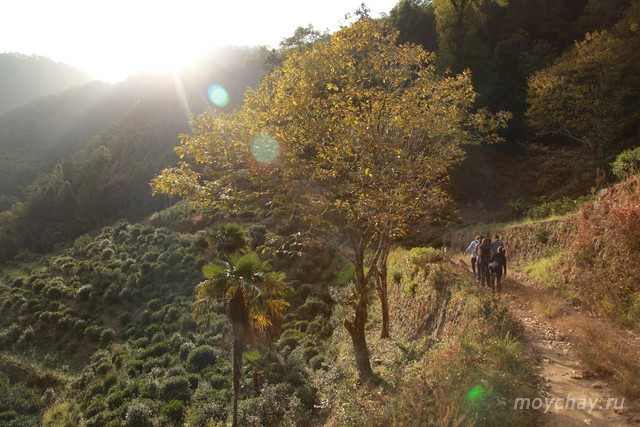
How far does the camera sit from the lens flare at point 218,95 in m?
99.8

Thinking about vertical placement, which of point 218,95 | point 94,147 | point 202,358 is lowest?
point 202,358

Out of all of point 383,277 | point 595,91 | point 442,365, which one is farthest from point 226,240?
point 595,91

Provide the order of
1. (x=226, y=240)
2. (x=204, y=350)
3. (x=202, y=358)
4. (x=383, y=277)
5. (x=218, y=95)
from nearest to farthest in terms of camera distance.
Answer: (x=383, y=277) → (x=226, y=240) → (x=202, y=358) → (x=204, y=350) → (x=218, y=95)

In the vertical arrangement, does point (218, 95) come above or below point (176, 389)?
above

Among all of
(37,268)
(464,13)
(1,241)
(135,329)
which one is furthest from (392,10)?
(1,241)

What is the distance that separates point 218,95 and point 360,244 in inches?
4029

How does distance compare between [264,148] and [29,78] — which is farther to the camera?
[29,78]

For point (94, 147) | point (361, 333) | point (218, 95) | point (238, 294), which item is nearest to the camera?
point (361, 333)

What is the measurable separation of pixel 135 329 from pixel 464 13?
39.6 meters

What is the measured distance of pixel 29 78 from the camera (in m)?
154

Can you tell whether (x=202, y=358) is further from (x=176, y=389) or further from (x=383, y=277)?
(x=383, y=277)

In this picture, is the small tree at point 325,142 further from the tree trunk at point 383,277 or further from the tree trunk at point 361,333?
the tree trunk at point 383,277

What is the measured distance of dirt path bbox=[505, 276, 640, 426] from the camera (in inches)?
220

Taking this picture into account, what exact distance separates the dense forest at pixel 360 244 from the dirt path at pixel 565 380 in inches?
10.8
